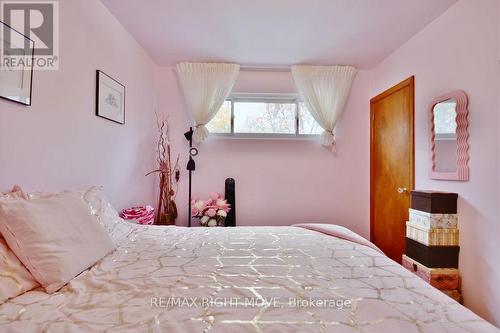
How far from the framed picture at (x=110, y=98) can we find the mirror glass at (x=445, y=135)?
280 cm

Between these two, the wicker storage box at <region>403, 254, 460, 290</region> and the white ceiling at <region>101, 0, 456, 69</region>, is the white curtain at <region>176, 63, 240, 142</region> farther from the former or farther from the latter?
the wicker storage box at <region>403, 254, 460, 290</region>

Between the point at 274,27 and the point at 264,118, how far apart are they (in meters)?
1.19

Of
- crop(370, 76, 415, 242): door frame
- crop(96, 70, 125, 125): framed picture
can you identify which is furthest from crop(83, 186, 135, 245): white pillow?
crop(370, 76, 415, 242): door frame

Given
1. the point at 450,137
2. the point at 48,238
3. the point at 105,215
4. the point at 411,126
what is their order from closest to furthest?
the point at 48,238 < the point at 105,215 < the point at 450,137 < the point at 411,126

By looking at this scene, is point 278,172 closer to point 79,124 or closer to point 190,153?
point 190,153

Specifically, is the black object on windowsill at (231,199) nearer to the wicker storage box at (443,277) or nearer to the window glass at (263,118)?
the window glass at (263,118)

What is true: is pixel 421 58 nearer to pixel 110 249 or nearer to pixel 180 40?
pixel 180 40

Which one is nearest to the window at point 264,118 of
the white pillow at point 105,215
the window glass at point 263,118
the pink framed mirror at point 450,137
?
the window glass at point 263,118

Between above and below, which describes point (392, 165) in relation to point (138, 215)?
above

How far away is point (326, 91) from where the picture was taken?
3.15m

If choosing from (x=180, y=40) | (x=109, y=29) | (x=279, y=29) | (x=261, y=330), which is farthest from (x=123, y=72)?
(x=261, y=330)

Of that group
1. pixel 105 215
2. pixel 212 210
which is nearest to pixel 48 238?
pixel 105 215

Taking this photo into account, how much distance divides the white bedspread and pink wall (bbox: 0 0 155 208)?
700mm

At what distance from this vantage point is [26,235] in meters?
0.96
